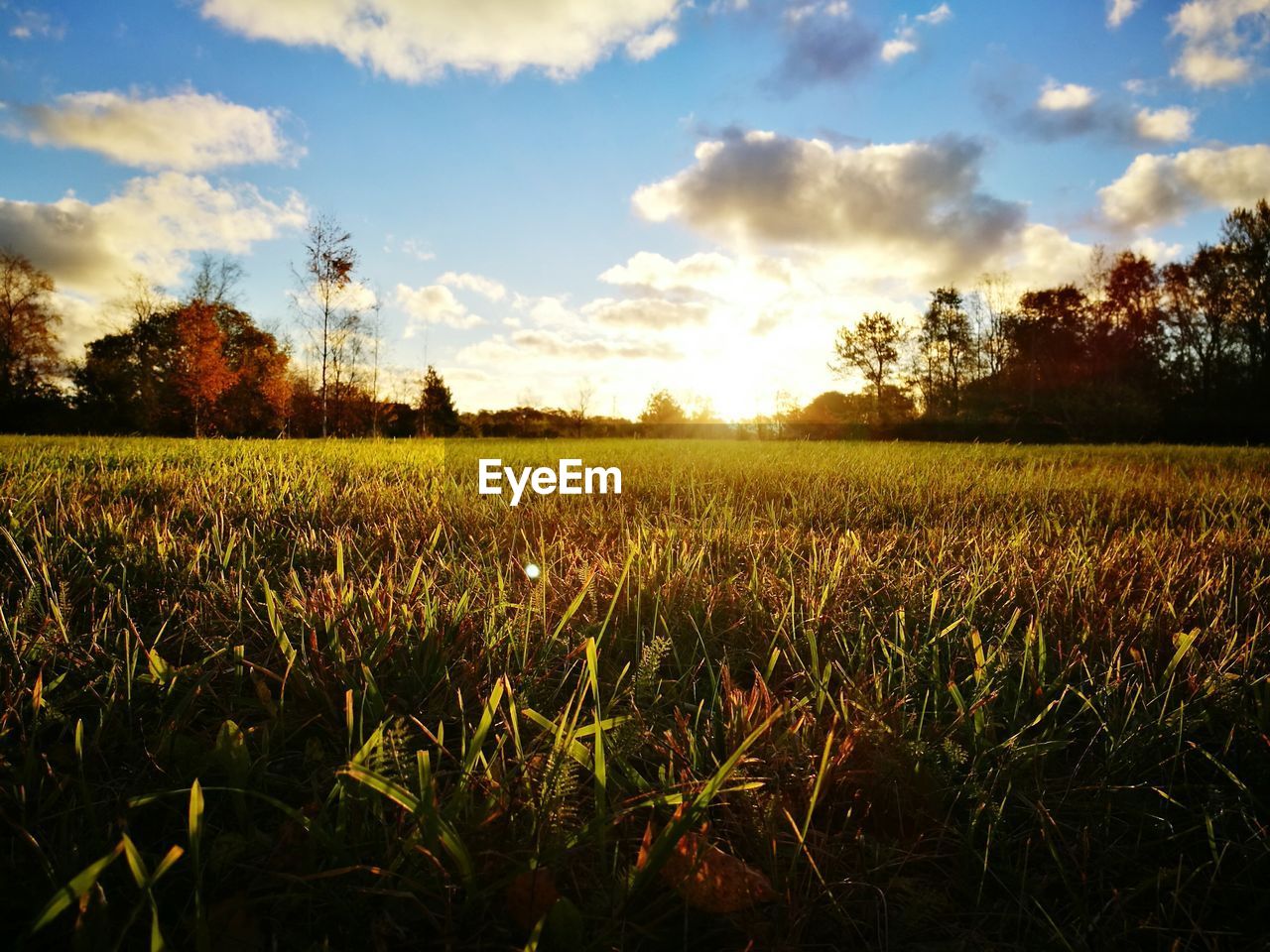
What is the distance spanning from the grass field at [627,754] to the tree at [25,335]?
36625 millimetres

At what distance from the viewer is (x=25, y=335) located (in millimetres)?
27844

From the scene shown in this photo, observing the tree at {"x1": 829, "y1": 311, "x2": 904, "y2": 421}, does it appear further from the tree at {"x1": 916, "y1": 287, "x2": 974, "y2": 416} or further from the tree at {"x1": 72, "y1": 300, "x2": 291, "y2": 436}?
the tree at {"x1": 72, "y1": 300, "x2": 291, "y2": 436}

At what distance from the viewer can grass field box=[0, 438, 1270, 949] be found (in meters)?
0.68

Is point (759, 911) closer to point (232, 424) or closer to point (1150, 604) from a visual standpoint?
point (1150, 604)

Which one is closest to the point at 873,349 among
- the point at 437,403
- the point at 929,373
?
the point at 929,373

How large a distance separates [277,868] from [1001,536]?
101 inches

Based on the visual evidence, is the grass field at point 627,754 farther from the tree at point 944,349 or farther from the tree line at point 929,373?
the tree at point 944,349

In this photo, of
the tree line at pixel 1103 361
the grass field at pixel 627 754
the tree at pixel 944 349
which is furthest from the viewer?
the tree at pixel 944 349

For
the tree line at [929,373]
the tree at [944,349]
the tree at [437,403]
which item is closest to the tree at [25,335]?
the tree line at [929,373]

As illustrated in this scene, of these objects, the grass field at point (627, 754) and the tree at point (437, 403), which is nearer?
the grass field at point (627, 754)

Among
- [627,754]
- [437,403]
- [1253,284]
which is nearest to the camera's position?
[627,754]

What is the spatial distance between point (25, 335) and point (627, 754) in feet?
131

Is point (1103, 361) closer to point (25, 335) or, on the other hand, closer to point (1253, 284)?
point (1253, 284)

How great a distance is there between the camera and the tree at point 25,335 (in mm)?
27156
